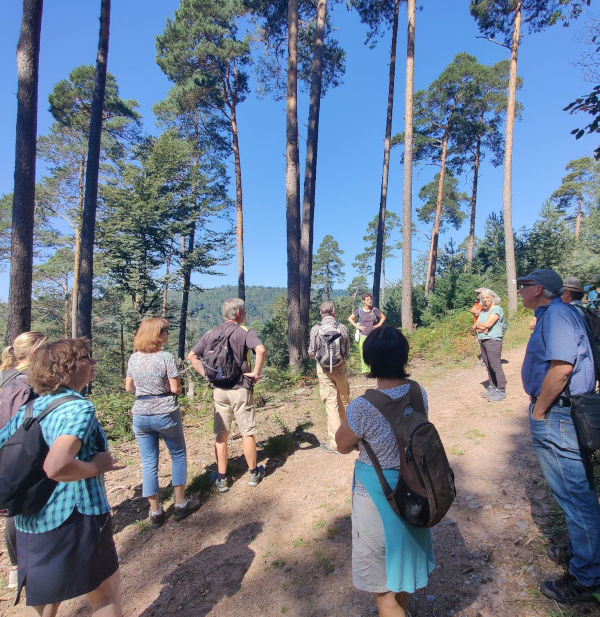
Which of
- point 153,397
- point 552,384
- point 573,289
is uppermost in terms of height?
point 573,289

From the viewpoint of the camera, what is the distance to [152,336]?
3188 mm

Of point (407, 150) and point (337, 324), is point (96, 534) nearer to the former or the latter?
point (337, 324)

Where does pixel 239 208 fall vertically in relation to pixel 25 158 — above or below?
above

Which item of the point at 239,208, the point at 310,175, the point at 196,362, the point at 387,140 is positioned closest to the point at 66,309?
the point at 239,208

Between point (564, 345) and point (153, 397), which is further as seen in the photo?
point (153, 397)

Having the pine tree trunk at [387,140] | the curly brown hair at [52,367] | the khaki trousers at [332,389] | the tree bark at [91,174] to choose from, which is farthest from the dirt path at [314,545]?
the pine tree trunk at [387,140]

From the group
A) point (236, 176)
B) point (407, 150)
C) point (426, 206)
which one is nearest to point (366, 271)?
point (426, 206)

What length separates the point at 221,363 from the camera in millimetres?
3504

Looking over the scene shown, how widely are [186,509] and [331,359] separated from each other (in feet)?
7.08

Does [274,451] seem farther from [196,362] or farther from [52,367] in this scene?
[52,367]

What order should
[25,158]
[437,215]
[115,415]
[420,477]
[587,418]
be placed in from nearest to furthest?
[420,477]
[587,418]
[25,158]
[115,415]
[437,215]

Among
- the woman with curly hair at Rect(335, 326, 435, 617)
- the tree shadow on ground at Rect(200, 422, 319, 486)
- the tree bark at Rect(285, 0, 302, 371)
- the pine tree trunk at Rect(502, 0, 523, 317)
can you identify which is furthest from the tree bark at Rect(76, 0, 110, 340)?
the pine tree trunk at Rect(502, 0, 523, 317)

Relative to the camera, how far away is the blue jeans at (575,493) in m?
1.97

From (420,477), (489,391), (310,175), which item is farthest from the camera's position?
(310,175)
